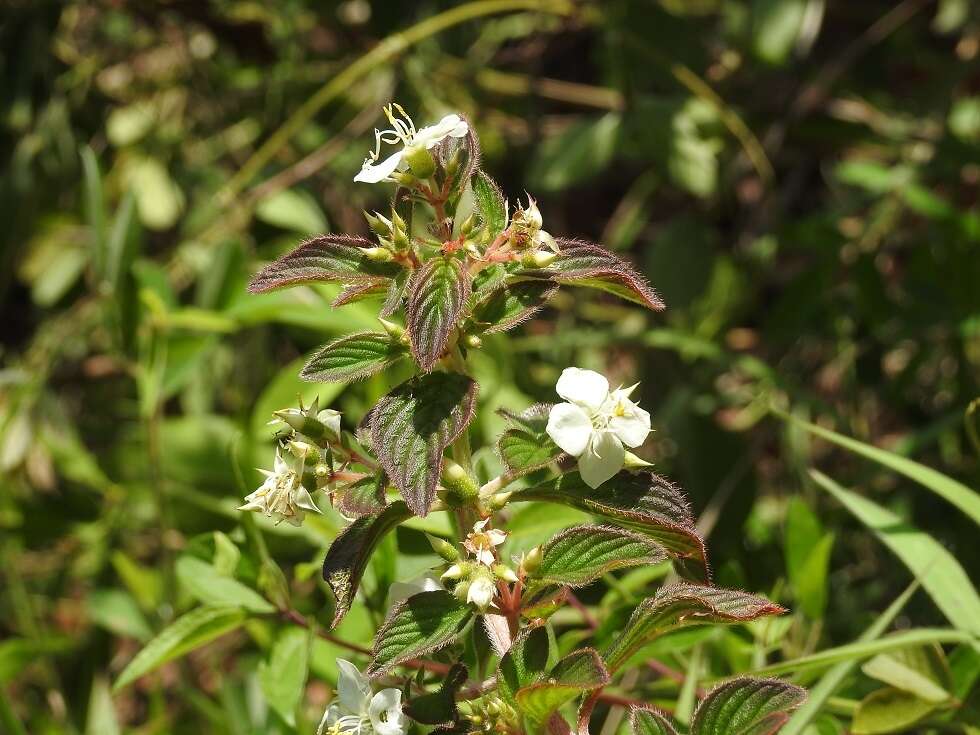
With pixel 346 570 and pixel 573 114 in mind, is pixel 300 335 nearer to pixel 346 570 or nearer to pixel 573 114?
pixel 573 114

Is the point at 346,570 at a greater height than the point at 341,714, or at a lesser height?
greater

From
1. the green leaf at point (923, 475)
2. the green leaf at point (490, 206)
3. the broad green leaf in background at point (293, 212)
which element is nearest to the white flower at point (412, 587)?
the green leaf at point (490, 206)

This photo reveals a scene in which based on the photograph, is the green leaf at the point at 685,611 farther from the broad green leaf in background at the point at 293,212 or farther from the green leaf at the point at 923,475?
the broad green leaf in background at the point at 293,212

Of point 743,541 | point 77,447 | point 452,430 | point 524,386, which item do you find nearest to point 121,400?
point 77,447

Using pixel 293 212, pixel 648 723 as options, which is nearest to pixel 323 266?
pixel 648 723

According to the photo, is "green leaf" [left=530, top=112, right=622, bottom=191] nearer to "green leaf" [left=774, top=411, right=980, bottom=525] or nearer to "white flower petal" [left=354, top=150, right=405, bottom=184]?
"green leaf" [left=774, top=411, right=980, bottom=525]

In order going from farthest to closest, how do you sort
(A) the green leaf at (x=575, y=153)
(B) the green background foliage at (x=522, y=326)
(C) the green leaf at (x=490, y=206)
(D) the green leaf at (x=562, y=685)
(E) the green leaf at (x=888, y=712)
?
(A) the green leaf at (x=575, y=153) < (B) the green background foliage at (x=522, y=326) < (E) the green leaf at (x=888, y=712) < (C) the green leaf at (x=490, y=206) < (D) the green leaf at (x=562, y=685)
